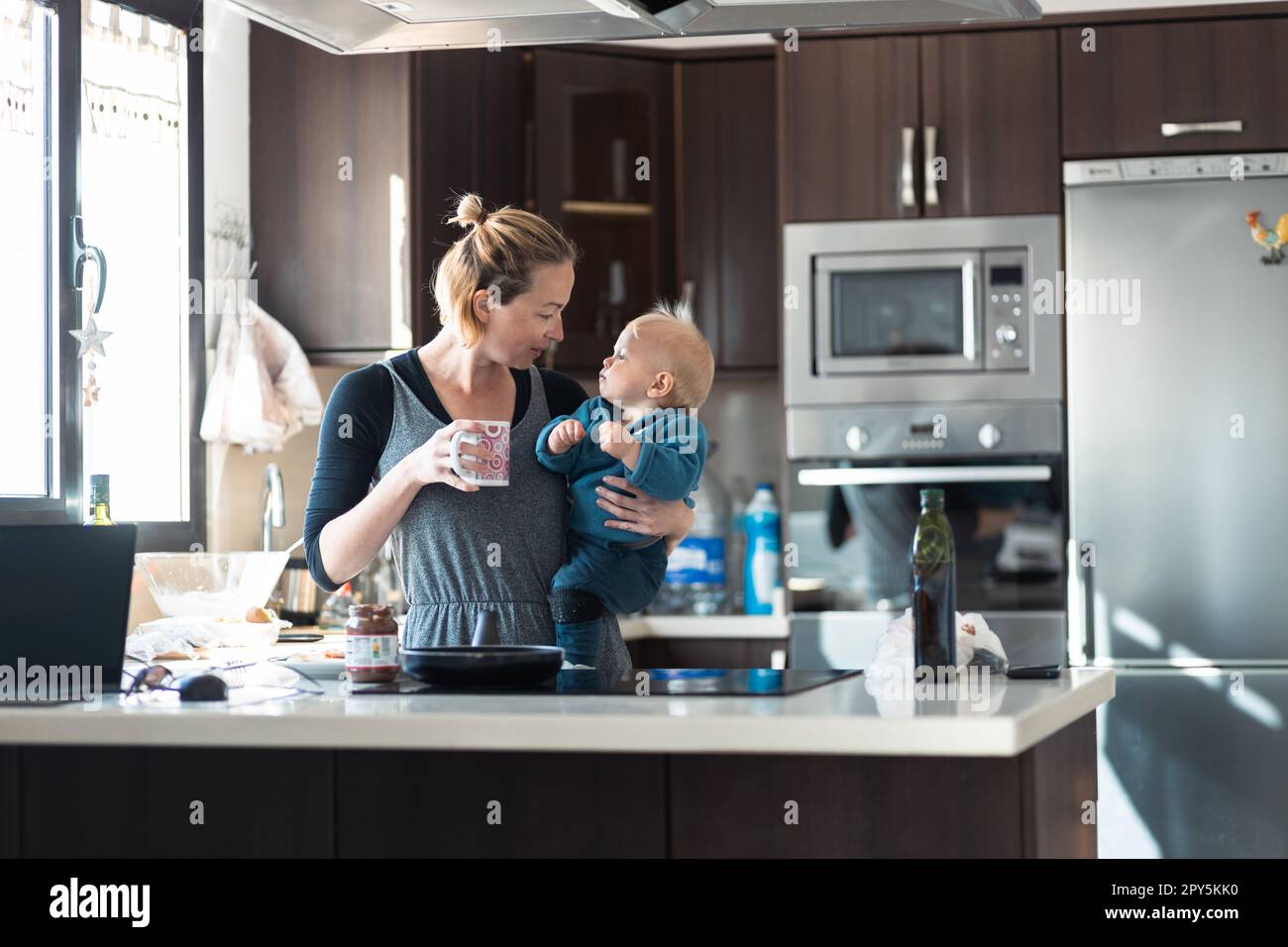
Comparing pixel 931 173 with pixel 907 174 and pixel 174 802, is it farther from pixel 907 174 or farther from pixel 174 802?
pixel 174 802

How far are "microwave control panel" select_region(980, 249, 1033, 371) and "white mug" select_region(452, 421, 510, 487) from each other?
190cm

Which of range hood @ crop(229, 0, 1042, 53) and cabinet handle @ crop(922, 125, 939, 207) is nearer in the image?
range hood @ crop(229, 0, 1042, 53)

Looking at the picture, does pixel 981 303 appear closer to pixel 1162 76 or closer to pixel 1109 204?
pixel 1109 204

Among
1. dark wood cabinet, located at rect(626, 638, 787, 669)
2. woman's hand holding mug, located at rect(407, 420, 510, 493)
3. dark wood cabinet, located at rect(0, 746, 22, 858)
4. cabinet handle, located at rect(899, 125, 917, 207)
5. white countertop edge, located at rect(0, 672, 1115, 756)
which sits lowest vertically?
dark wood cabinet, located at rect(626, 638, 787, 669)

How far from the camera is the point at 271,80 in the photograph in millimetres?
3250

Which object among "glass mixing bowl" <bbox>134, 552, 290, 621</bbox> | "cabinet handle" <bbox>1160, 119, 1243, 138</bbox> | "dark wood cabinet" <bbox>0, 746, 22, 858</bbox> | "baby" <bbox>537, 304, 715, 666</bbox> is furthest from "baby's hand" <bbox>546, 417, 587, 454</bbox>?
"cabinet handle" <bbox>1160, 119, 1243, 138</bbox>

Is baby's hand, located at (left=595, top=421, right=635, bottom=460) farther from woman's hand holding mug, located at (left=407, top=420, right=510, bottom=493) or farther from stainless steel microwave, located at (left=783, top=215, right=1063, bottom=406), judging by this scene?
stainless steel microwave, located at (left=783, top=215, right=1063, bottom=406)

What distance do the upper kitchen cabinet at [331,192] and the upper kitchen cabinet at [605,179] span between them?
45cm

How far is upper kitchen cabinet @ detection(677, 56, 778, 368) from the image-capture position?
3678mm

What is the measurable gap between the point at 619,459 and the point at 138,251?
1.55 meters

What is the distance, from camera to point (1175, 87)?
10.9 ft

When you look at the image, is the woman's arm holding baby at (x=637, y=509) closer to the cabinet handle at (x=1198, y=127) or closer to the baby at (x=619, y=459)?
the baby at (x=619, y=459)
